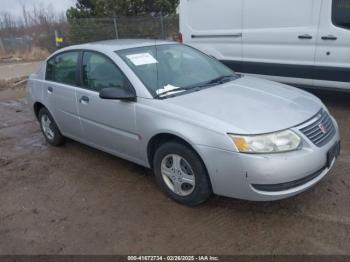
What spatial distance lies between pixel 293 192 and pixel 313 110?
87 centimetres

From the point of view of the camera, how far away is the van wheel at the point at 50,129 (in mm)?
5369

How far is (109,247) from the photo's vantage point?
3186 millimetres

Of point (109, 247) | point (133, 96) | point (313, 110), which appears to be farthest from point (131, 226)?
point (313, 110)

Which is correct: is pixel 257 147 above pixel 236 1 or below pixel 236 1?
below

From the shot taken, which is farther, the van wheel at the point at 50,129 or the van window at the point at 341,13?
the van window at the point at 341,13

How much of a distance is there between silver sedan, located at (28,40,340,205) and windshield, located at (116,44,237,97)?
11mm

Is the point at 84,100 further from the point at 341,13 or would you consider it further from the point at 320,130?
the point at 341,13

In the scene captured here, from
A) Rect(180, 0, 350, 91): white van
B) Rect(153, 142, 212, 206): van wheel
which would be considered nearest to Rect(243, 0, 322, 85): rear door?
Rect(180, 0, 350, 91): white van

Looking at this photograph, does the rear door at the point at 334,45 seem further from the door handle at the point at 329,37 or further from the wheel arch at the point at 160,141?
the wheel arch at the point at 160,141

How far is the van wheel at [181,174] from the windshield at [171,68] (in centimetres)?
61

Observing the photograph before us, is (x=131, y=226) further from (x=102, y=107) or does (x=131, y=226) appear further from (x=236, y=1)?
(x=236, y=1)

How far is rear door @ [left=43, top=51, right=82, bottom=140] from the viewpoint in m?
4.73

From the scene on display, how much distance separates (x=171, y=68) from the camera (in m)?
4.24

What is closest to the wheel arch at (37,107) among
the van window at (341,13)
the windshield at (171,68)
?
the windshield at (171,68)
